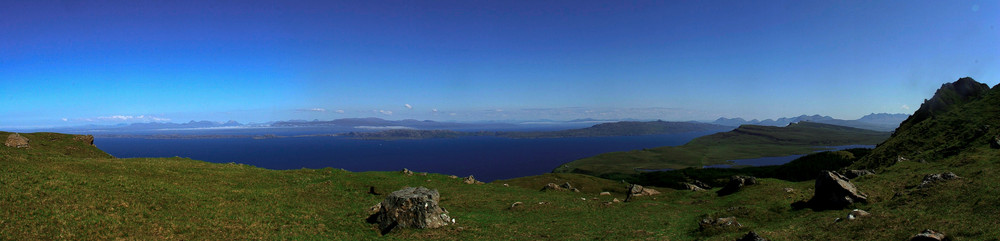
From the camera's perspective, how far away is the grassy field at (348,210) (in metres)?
22.5

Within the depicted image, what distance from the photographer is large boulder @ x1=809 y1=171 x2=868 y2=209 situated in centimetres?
3188

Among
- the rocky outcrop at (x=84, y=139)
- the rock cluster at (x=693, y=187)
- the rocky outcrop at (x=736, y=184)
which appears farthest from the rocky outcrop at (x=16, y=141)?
the rock cluster at (x=693, y=187)

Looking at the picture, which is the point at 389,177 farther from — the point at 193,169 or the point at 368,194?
the point at 193,169

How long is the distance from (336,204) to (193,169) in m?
20.6

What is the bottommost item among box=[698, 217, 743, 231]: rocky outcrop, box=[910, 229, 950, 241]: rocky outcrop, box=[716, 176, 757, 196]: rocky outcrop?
box=[716, 176, 757, 196]: rocky outcrop

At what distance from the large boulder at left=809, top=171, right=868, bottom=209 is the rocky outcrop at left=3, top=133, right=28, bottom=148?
92407 mm

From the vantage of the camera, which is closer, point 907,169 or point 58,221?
point 58,221

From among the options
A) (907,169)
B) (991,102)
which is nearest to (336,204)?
(907,169)

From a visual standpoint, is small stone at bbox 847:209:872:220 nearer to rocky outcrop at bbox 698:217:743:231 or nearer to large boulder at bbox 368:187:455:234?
rocky outcrop at bbox 698:217:743:231

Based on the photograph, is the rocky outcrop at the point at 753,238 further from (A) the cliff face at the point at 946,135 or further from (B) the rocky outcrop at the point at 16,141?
(B) the rocky outcrop at the point at 16,141

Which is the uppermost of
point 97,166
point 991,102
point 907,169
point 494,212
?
point 991,102

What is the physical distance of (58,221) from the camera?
71.7 feet

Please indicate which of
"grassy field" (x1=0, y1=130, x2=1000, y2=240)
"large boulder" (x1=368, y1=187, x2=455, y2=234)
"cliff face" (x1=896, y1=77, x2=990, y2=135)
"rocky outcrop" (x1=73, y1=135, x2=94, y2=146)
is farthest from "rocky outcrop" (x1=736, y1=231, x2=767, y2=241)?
"cliff face" (x1=896, y1=77, x2=990, y2=135)

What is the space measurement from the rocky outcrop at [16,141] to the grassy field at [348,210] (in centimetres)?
1486
